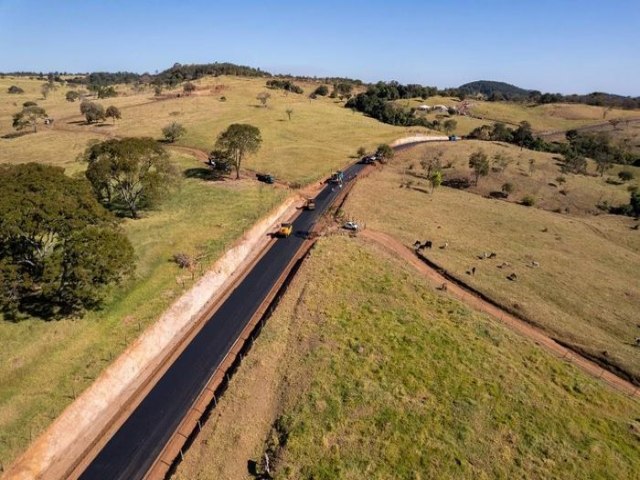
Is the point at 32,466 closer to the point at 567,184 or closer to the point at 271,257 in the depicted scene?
the point at 271,257

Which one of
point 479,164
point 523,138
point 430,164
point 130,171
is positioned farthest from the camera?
point 523,138

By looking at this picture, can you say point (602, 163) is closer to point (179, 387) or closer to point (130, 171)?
point (130, 171)

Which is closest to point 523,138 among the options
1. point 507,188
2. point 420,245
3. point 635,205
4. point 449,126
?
point 449,126

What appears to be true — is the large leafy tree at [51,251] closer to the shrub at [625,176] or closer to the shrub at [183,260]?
the shrub at [183,260]

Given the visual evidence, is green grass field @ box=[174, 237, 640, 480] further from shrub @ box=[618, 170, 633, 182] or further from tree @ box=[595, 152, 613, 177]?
tree @ box=[595, 152, 613, 177]

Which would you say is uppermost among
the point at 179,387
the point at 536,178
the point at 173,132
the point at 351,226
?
the point at 173,132

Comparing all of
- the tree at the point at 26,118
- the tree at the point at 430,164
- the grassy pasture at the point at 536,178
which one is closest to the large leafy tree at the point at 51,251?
the grassy pasture at the point at 536,178

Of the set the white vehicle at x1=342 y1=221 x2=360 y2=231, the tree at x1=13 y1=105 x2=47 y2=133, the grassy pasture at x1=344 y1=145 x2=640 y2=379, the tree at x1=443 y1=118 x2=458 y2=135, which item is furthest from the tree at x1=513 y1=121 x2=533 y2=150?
the tree at x1=13 y1=105 x2=47 y2=133

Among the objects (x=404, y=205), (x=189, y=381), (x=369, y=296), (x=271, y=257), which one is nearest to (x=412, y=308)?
(x=369, y=296)
